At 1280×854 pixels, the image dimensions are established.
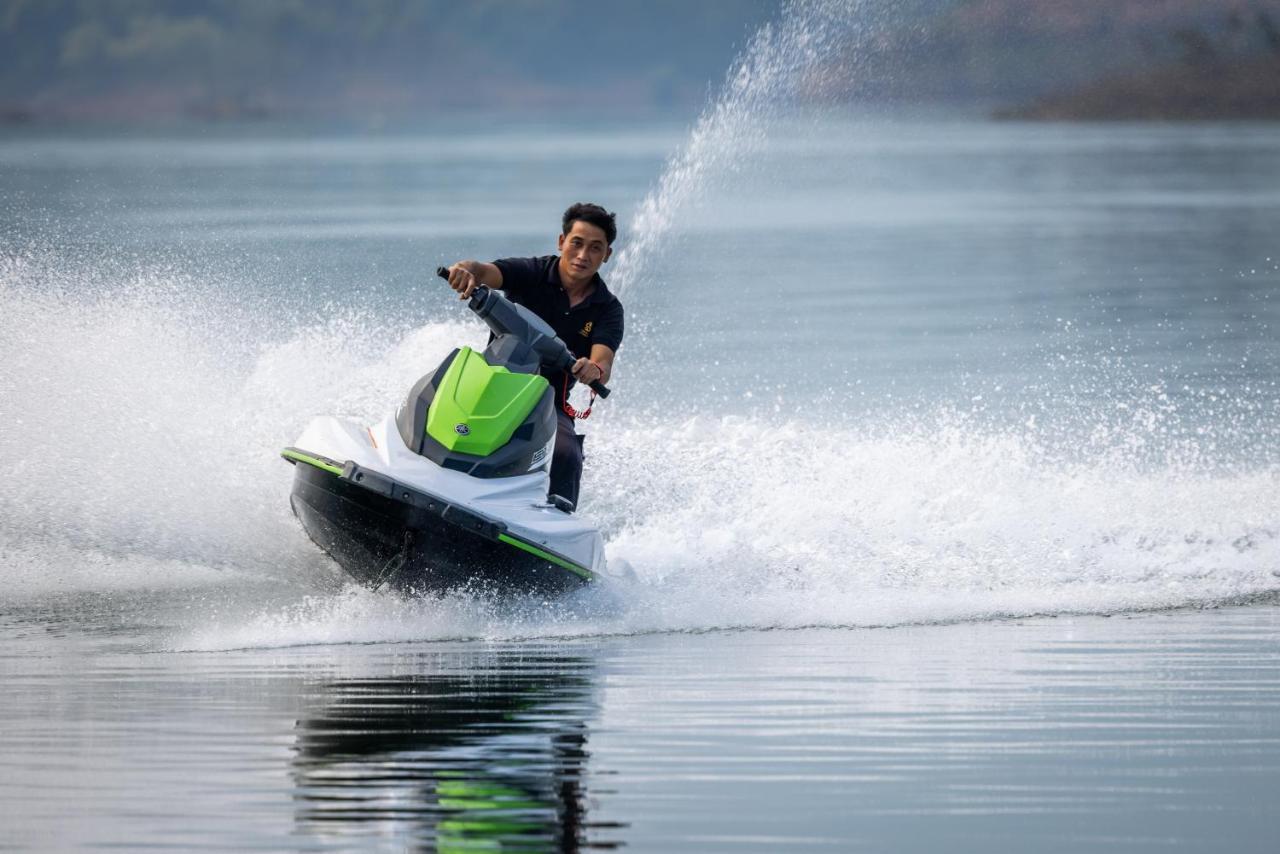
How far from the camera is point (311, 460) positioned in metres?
7.76

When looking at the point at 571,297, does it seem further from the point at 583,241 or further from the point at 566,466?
the point at 566,466

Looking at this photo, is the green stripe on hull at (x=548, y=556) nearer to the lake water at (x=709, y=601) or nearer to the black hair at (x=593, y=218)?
the lake water at (x=709, y=601)

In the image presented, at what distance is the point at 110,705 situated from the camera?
652 cm

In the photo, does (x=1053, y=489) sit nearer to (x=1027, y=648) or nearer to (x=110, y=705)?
(x=1027, y=648)

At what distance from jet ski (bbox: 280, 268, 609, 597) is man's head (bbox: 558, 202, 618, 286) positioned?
1.09ft

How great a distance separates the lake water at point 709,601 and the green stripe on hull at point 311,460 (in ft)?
1.87

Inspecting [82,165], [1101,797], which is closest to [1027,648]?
[1101,797]

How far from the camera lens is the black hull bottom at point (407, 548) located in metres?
7.59

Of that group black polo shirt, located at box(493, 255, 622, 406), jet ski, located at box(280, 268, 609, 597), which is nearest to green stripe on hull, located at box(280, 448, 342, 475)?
jet ski, located at box(280, 268, 609, 597)

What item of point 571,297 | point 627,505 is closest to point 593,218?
point 571,297

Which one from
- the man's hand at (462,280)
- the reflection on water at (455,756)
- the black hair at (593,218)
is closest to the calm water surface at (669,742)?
the reflection on water at (455,756)

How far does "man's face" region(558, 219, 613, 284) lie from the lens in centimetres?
828

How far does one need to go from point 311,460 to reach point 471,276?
2.76ft

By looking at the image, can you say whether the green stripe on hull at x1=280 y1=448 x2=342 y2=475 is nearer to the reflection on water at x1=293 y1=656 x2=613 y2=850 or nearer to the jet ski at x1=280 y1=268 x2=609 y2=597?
the jet ski at x1=280 y1=268 x2=609 y2=597
